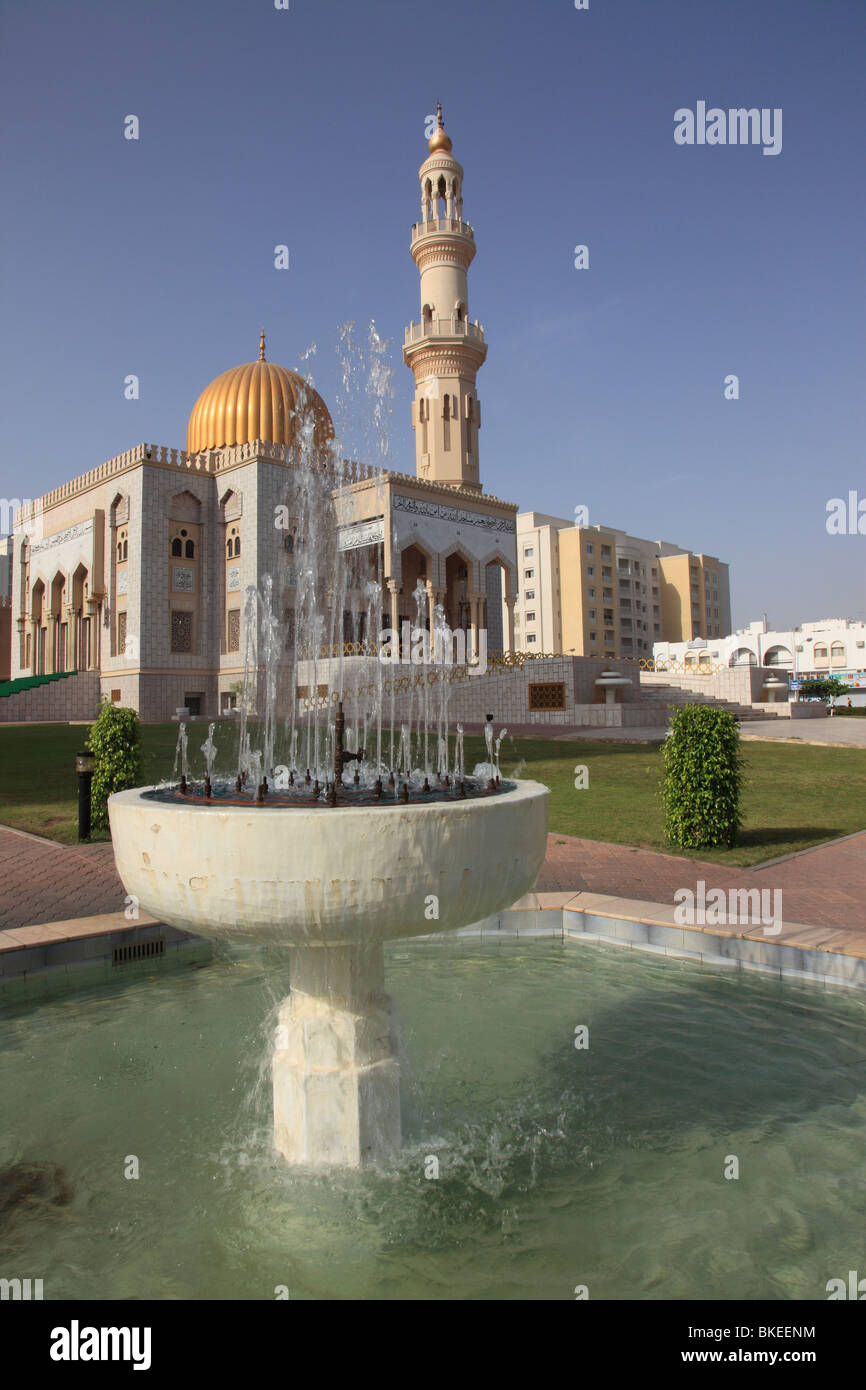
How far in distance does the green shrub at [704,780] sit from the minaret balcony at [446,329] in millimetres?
28950

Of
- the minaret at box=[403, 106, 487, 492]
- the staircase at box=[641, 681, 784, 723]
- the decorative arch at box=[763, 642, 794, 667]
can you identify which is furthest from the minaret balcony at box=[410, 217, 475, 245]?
the decorative arch at box=[763, 642, 794, 667]

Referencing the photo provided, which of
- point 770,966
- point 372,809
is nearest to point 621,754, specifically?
point 770,966

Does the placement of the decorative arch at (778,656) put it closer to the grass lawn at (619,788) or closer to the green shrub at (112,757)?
the grass lawn at (619,788)

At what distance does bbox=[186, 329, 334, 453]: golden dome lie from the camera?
3266 cm

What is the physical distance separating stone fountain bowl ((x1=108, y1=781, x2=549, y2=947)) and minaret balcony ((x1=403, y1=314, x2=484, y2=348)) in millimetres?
34135

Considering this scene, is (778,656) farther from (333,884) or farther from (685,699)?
(333,884)

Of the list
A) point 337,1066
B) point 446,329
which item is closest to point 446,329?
point 446,329

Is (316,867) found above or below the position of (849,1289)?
above

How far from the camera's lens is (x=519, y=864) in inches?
117

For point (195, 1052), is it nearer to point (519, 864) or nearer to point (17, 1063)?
point (17, 1063)

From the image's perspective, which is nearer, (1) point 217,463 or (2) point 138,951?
(2) point 138,951

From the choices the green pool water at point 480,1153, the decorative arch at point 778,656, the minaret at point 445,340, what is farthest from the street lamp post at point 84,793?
the decorative arch at point 778,656
